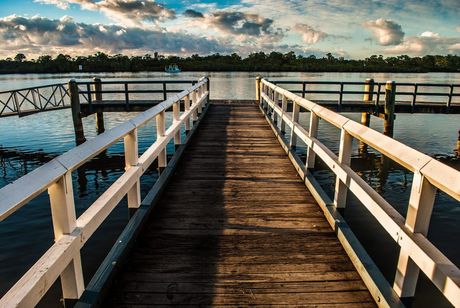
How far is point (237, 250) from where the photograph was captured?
3.48 m

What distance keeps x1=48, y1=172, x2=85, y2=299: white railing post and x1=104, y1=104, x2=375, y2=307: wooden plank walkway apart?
40cm

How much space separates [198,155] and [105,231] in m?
2.98

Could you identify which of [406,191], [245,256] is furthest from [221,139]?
[406,191]

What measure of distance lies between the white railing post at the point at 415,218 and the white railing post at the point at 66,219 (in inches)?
85.2

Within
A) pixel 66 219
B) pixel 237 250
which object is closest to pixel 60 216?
pixel 66 219

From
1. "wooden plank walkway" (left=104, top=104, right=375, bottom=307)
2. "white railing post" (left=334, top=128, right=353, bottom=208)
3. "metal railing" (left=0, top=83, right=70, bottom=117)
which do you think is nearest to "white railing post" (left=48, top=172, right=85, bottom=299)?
"wooden plank walkway" (left=104, top=104, right=375, bottom=307)

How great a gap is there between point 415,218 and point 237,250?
5.85 ft

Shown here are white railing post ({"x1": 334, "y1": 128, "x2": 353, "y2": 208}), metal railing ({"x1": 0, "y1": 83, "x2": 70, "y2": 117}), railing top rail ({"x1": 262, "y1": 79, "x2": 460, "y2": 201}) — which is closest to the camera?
railing top rail ({"x1": 262, "y1": 79, "x2": 460, "y2": 201})

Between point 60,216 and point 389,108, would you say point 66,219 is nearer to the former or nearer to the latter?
point 60,216

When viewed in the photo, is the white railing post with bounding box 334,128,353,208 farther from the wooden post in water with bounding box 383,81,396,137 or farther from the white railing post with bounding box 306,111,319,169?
the wooden post in water with bounding box 383,81,396,137

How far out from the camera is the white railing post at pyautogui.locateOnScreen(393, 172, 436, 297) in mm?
2107

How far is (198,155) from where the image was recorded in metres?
7.39

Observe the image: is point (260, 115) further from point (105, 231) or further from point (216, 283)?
point (216, 283)

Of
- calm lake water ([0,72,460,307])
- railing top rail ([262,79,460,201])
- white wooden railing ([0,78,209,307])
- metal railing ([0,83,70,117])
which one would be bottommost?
calm lake water ([0,72,460,307])
